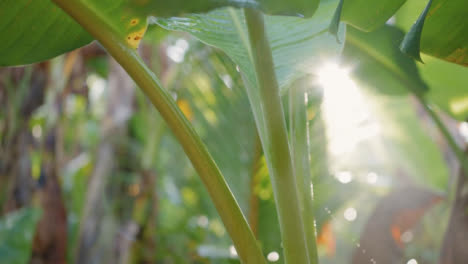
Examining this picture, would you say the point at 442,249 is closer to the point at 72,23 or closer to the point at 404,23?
the point at 404,23

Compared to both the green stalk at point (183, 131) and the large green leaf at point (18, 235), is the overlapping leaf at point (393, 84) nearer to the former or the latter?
the green stalk at point (183, 131)

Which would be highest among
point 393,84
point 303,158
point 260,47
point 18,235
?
point 260,47

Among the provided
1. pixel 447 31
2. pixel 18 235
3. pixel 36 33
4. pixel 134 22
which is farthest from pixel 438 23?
pixel 18 235

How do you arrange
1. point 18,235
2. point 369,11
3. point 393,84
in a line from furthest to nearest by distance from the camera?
→ point 18,235 < point 393,84 < point 369,11

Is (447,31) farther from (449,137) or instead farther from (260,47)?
(449,137)

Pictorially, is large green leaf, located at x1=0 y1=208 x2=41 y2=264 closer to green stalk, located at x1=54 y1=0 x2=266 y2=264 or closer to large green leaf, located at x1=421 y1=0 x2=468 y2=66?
green stalk, located at x1=54 y1=0 x2=266 y2=264

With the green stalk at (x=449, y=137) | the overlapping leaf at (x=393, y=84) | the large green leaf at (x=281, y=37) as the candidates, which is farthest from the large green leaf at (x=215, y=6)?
the green stalk at (x=449, y=137)

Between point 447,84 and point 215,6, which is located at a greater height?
point 215,6
